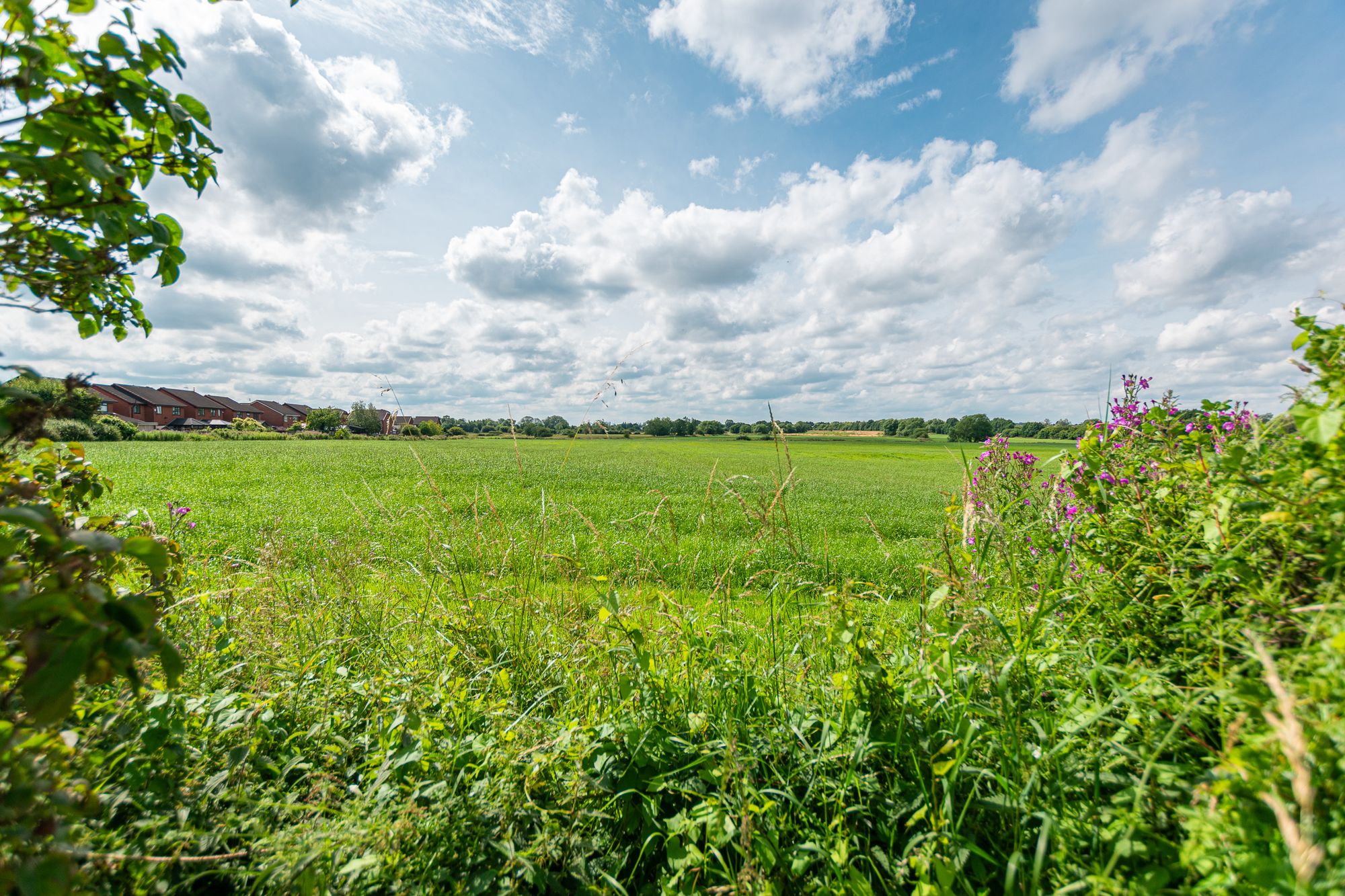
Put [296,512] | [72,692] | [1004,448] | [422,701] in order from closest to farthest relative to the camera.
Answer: [72,692] < [422,701] < [1004,448] < [296,512]

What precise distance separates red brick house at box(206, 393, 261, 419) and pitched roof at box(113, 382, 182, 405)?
764 centimetres

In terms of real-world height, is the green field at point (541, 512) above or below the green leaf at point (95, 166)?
below

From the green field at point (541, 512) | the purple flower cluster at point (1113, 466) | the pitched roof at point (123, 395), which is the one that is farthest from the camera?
the pitched roof at point (123, 395)

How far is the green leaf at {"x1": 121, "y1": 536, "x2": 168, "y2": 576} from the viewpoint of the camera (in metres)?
1.09

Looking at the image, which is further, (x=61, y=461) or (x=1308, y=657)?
(x=61, y=461)

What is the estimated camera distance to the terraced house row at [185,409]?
78.1 meters

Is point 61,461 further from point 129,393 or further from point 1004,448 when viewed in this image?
point 129,393

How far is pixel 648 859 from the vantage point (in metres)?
2.16

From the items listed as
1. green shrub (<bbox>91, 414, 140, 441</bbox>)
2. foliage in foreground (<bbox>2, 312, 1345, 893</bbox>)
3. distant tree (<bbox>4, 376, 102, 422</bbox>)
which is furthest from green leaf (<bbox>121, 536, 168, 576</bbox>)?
green shrub (<bbox>91, 414, 140, 441</bbox>)

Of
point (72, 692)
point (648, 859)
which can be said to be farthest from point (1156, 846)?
point (72, 692)

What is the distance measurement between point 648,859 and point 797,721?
81cm

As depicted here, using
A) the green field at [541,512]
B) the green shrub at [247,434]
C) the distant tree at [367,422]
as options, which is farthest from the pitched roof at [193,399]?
the distant tree at [367,422]

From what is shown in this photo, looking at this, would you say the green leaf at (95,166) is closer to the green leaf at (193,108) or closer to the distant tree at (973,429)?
the green leaf at (193,108)

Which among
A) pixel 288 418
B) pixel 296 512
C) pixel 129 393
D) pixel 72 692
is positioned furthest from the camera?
pixel 288 418
